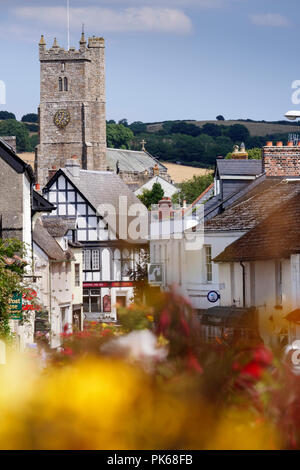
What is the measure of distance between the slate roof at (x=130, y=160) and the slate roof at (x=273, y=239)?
460 ft

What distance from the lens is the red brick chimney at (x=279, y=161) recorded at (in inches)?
1549

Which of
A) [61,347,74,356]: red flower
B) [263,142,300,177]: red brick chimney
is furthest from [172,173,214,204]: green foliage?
[61,347,74,356]: red flower

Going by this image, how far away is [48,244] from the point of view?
1837 inches

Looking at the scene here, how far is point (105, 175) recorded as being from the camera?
69.8m

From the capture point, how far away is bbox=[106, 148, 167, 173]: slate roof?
174000 mm

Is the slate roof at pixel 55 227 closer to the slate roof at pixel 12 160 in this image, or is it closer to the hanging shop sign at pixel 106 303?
the slate roof at pixel 12 160

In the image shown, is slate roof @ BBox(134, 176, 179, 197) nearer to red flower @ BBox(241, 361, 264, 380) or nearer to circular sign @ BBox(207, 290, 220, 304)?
circular sign @ BBox(207, 290, 220, 304)

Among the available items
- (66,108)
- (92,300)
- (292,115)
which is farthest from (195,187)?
(292,115)

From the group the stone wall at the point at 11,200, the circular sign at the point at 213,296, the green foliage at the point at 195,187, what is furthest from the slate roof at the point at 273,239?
the green foliage at the point at 195,187

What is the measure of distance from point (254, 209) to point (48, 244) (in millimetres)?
13693

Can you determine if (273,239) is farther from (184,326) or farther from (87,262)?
(87,262)

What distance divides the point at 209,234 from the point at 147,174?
131050mm

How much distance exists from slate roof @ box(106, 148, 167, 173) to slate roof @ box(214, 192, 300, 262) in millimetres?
140107

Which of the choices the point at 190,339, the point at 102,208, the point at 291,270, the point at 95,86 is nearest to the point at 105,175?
the point at 102,208
